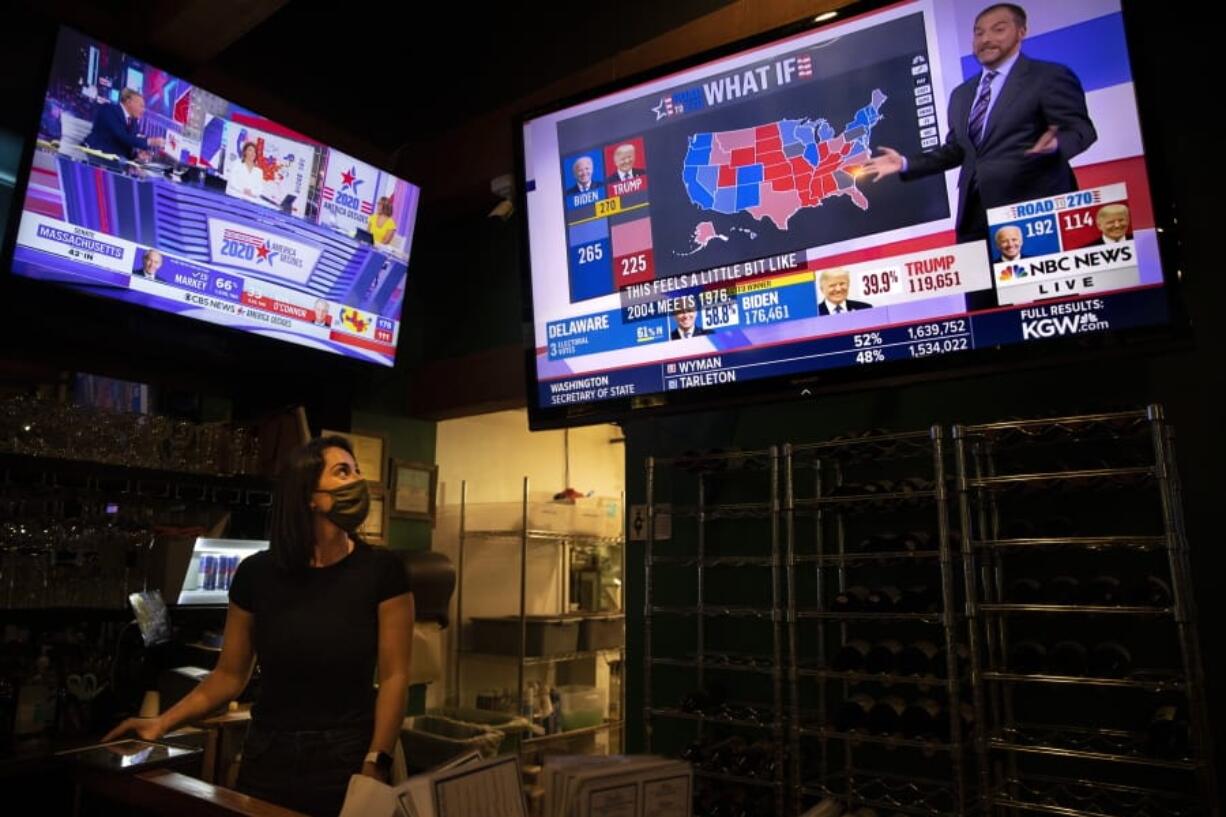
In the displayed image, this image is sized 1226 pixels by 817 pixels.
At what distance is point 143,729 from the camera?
2.04 m

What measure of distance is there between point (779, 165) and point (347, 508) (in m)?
1.62

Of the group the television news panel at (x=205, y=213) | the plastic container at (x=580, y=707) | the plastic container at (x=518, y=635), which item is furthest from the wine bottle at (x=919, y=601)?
the plastic container at (x=580, y=707)

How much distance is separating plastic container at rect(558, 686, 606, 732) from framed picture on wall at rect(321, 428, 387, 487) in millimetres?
1669

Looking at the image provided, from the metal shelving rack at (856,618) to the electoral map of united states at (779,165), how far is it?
2.44 feet

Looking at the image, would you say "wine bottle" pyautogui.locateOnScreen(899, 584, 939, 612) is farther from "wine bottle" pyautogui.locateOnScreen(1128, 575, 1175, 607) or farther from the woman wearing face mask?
the woman wearing face mask

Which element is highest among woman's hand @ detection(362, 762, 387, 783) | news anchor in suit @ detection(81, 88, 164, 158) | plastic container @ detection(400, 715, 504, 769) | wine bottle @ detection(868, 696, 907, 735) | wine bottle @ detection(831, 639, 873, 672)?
news anchor in suit @ detection(81, 88, 164, 158)

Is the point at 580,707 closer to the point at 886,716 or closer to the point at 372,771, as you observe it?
the point at 886,716

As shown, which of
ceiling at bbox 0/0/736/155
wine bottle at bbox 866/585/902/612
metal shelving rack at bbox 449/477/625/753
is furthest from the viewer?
metal shelving rack at bbox 449/477/625/753

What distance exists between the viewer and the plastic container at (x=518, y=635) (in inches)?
187

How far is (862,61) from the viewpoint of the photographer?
2.52 meters

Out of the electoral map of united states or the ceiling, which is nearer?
the electoral map of united states

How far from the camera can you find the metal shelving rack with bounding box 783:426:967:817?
2258mm

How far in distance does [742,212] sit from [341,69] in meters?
2.52

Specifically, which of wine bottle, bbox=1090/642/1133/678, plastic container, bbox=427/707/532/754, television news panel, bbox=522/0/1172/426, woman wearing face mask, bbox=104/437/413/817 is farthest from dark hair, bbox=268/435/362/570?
plastic container, bbox=427/707/532/754
